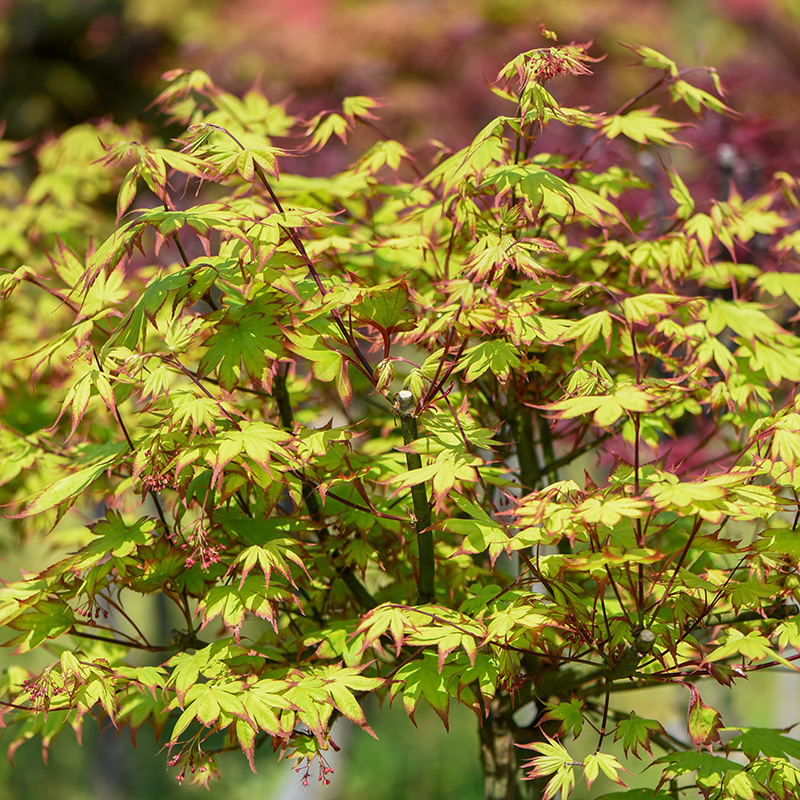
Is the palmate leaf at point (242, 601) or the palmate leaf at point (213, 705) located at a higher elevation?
the palmate leaf at point (242, 601)

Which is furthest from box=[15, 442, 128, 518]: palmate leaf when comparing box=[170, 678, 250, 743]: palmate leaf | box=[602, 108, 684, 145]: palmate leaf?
box=[602, 108, 684, 145]: palmate leaf

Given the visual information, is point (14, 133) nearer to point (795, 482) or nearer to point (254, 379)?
point (254, 379)

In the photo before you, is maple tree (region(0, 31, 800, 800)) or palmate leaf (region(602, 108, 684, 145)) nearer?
maple tree (region(0, 31, 800, 800))

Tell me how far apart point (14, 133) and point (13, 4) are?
1917 millimetres

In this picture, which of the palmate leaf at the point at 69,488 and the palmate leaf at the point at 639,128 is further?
the palmate leaf at the point at 639,128

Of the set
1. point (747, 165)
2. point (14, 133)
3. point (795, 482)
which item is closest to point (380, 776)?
point (747, 165)

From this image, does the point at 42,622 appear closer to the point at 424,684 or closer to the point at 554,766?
the point at 424,684

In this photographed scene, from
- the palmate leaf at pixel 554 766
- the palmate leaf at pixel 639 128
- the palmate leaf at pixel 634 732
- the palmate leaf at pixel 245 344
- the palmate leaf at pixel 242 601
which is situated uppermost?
the palmate leaf at pixel 639 128

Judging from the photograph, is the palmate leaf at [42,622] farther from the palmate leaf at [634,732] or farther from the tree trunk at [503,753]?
the palmate leaf at [634,732]

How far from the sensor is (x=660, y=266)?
2.18 meters

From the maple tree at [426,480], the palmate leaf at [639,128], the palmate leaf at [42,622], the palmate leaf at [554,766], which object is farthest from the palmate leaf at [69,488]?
the palmate leaf at [639,128]

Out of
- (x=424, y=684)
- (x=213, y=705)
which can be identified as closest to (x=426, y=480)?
(x=424, y=684)

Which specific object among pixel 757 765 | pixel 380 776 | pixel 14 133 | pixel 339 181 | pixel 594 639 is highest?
pixel 339 181

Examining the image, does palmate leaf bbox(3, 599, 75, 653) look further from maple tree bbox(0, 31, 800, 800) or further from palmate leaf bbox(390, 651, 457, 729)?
palmate leaf bbox(390, 651, 457, 729)
